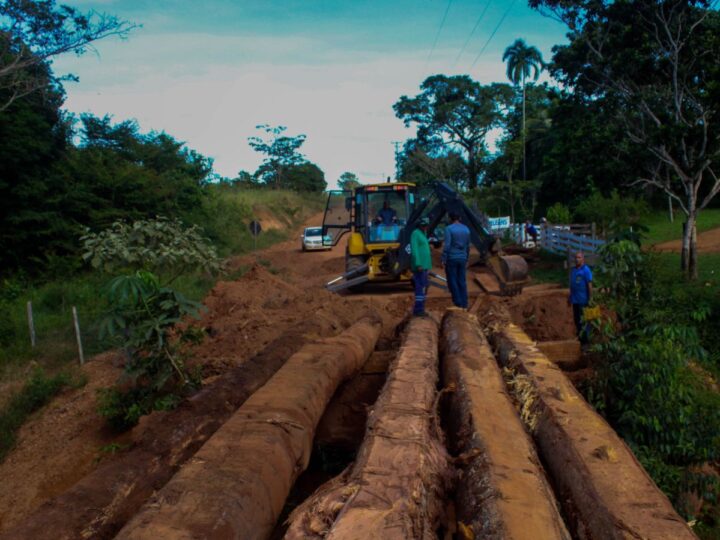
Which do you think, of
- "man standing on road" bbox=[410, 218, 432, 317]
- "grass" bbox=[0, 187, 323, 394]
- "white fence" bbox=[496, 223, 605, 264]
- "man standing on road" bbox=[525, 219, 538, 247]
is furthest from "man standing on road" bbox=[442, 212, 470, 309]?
"man standing on road" bbox=[525, 219, 538, 247]

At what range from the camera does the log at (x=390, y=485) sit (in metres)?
2.69

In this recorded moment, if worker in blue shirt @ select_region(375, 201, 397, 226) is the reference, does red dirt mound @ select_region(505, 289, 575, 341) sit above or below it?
below

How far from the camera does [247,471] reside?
10.9 feet

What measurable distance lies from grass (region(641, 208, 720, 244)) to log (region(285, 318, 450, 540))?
20.2m

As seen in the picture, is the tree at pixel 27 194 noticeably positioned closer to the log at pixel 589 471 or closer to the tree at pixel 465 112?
the log at pixel 589 471

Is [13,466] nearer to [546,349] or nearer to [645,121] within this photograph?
[546,349]

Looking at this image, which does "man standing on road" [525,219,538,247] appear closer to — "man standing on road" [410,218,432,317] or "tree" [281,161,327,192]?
"man standing on road" [410,218,432,317]

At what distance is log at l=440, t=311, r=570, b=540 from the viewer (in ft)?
9.30

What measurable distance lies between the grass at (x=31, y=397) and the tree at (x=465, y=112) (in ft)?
134

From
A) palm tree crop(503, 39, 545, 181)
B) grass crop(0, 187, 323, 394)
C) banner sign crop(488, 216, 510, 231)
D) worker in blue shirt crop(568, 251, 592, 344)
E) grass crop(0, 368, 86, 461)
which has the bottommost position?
grass crop(0, 368, 86, 461)

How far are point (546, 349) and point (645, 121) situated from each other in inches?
431

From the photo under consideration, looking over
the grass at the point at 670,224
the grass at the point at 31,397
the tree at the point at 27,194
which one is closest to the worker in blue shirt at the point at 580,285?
the grass at the point at 31,397

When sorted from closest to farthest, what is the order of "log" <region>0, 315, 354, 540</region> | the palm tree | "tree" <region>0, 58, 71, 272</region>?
1. "log" <region>0, 315, 354, 540</region>
2. "tree" <region>0, 58, 71, 272</region>
3. the palm tree

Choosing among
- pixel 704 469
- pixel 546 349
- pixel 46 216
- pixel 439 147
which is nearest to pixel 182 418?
pixel 546 349
